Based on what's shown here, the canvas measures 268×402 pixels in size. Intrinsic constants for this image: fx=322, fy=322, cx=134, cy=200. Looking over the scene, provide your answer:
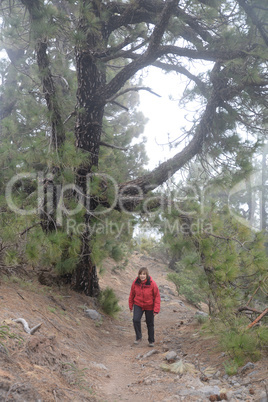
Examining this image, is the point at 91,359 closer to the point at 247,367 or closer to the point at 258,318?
the point at 247,367

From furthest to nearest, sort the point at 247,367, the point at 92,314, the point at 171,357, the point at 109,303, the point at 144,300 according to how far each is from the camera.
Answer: the point at 109,303
the point at 92,314
the point at 144,300
the point at 171,357
the point at 247,367

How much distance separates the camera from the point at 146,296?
5473mm

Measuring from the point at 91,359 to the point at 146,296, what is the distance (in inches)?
60.1

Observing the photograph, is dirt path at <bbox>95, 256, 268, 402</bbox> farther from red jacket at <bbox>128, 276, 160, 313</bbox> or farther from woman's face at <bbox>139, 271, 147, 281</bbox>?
woman's face at <bbox>139, 271, 147, 281</bbox>

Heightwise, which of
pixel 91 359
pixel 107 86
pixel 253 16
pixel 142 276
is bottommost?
pixel 91 359

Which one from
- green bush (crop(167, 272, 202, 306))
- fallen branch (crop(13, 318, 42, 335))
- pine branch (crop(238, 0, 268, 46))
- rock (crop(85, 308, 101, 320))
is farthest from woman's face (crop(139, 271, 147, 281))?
pine branch (crop(238, 0, 268, 46))

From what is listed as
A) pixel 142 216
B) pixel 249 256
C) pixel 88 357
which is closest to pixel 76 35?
pixel 142 216

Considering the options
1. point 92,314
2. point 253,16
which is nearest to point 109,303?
point 92,314

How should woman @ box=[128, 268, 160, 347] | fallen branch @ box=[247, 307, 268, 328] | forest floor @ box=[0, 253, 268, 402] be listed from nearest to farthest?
1. forest floor @ box=[0, 253, 268, 402]
2. fallen branch @ box=[247, 307, 268, 328]
3. woman @ box=[128, 268, 160, 347]

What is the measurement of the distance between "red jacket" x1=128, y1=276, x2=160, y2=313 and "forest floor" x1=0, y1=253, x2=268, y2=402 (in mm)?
605

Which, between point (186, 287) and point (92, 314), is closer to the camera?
point (92, 314)

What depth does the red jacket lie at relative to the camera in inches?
214

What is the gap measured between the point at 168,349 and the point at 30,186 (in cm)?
381

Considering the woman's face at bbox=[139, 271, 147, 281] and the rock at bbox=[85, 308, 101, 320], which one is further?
the rock at bbox=[85, 308, 101, 320]
